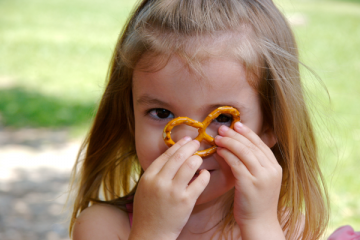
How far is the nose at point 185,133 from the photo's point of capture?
1.88 metres

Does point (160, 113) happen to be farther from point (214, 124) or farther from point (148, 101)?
point (214, 124)

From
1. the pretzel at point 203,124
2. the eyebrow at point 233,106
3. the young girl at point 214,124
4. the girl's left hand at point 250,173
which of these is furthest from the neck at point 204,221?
the eyebrow at point 233,106

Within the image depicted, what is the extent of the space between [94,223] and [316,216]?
3.89ft

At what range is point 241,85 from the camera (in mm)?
1859

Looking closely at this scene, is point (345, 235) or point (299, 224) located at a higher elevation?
point (299, 224)

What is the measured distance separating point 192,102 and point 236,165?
336 mm

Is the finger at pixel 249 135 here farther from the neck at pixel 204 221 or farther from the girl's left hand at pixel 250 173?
the neck at pixel 204 221

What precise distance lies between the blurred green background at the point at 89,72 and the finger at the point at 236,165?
1.79 ft

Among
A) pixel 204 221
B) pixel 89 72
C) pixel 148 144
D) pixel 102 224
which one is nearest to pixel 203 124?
pixel 148 144

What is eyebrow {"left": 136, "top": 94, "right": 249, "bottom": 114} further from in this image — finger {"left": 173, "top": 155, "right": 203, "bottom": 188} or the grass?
the grass

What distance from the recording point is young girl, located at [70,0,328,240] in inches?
70.2

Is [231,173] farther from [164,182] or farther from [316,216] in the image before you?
[316,216]

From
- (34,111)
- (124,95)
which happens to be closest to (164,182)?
(124,95)

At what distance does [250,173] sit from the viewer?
1.82 metres
